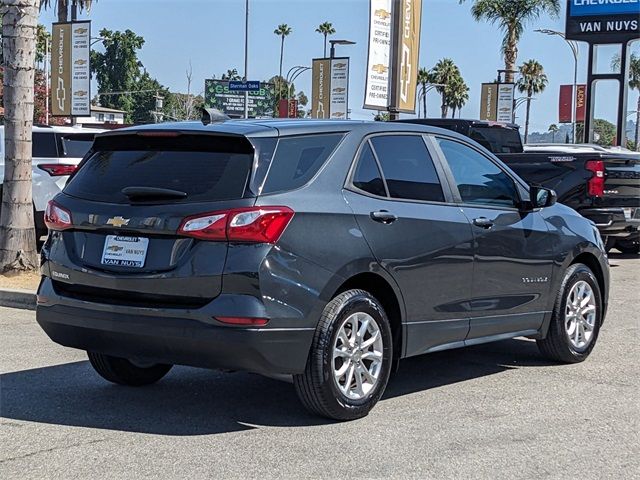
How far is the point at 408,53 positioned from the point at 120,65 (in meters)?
97.1

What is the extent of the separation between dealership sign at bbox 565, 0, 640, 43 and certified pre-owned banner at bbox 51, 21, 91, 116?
13829mm

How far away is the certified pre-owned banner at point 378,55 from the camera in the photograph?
17.3m

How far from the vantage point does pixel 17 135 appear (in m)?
10.6

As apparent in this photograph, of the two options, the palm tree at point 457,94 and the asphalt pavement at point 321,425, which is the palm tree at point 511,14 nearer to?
the asphalt pavement at point 321,425

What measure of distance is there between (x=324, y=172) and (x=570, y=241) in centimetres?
263

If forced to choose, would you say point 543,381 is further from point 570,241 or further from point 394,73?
point 394,73

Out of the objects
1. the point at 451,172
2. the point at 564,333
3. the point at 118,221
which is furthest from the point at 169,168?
the point at 564,333

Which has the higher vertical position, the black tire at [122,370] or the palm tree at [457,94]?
the palm tree at [457,94]

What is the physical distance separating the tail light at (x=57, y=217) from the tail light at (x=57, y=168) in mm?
7072

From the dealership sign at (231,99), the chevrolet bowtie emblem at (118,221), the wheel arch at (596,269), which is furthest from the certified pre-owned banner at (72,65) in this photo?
the dealership sign at (231,99)

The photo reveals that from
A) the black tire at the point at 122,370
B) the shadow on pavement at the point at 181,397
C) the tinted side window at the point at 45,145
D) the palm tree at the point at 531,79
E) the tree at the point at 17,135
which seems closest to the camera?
the shadow on pavement at the point at 181,397

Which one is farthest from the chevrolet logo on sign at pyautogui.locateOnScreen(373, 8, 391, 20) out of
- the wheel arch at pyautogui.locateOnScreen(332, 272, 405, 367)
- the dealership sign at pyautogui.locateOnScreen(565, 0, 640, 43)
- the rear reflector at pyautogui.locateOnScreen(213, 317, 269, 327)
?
the rear reflector at pyautogui.locateOnScreen(213, 317, 269, 327)

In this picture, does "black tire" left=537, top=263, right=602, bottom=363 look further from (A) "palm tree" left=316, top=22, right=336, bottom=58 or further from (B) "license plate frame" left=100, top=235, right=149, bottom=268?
(A) "palm tree" left=316, top=22, right=336, bottom=58

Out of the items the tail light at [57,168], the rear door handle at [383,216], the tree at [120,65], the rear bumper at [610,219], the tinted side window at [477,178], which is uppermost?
the tree at [120,65]
